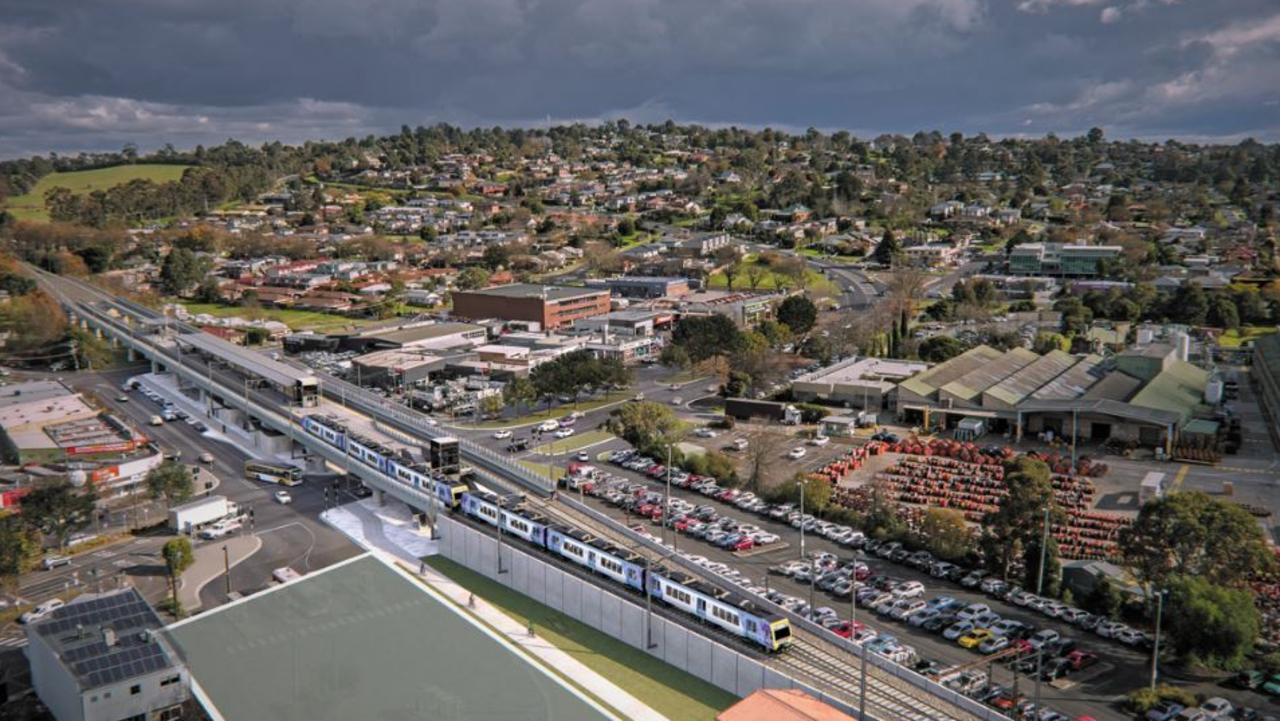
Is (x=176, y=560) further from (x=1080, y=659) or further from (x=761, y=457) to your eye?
(x=1080, y=659)

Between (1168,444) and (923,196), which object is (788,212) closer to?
(923,196)

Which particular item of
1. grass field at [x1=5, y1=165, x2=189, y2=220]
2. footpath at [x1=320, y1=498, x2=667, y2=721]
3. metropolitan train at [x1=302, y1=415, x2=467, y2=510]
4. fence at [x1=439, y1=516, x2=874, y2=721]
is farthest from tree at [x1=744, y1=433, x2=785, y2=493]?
grass field at [x1=5, y1=165, x2=189, y2=220]

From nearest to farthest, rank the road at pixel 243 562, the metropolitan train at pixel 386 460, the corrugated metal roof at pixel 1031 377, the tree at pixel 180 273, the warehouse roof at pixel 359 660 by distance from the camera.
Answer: the warehouse roof at pixel 359 660 → the road at pixel 243 562 → the metropolitan train at pixel 386 460 → the corrugated metal roof at pixel 1031 377 → the tree at pixel 180 273

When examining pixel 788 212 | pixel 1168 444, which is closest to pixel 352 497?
pixel 1168 444

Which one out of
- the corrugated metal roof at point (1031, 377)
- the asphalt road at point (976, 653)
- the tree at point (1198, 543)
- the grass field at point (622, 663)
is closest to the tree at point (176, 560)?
the grass field at point (622, 663)

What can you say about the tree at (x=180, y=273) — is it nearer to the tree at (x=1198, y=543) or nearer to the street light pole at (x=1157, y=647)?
the tree at (x=1198, y=543)

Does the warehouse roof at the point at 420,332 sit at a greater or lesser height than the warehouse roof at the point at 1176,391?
greater
